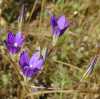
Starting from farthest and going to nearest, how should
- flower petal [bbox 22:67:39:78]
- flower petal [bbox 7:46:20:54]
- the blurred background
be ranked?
the blurred background, flower petal [bbox 7:46:20:54], flower petal [bbox 22:67:39:78]

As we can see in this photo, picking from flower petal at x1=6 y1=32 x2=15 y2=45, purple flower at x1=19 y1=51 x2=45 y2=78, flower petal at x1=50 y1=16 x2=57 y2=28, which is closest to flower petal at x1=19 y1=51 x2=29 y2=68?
purple flower at x1=19 y1=51 x2=45 y2=78

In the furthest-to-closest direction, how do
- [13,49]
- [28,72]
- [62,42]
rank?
[62,42]
[13,49]
[28,72]

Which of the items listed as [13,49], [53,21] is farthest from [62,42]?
[13,49]

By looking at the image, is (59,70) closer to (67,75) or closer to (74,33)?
(67,75)

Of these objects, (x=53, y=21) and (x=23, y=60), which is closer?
(x=23, y=60)

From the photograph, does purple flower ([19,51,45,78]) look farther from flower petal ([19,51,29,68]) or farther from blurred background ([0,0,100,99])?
blurred background ([0,0,100,99])

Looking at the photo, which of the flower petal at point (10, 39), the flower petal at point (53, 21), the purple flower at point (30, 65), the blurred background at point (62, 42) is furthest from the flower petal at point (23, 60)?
the blurred background at point (62, 42)

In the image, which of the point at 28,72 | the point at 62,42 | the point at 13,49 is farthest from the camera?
the point at 62,42

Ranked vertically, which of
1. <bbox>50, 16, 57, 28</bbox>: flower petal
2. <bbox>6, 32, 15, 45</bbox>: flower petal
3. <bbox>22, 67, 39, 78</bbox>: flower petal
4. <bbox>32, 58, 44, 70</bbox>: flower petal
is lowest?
<bbox>22, 67, 39, 78</bbox>: flower petal

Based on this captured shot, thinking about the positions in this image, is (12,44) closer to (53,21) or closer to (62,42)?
(53,21)
